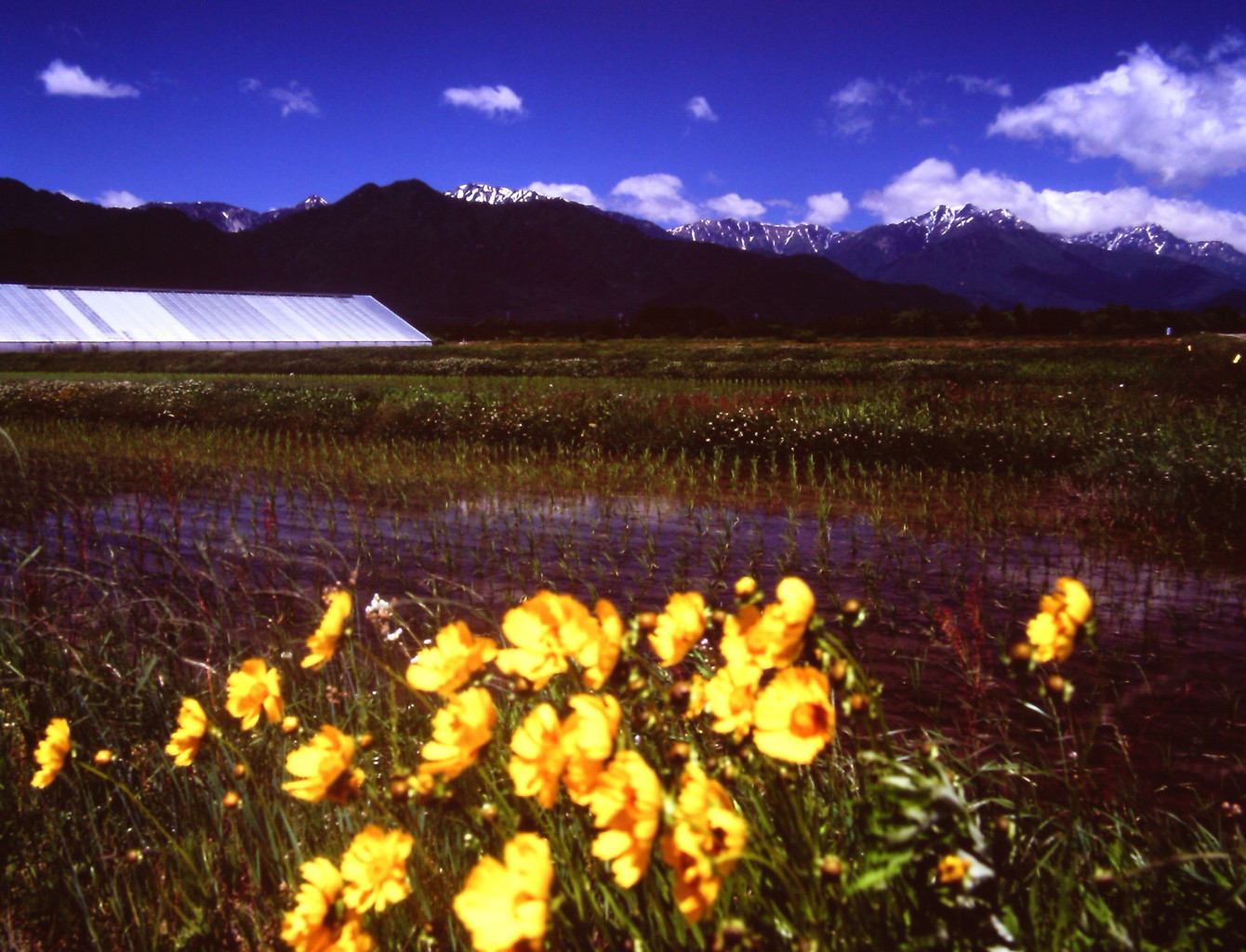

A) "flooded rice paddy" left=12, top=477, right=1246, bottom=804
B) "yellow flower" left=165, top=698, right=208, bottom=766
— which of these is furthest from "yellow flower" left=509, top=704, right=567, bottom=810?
"flooded rice paddy" left=12, top=477, right=1246, bottom=804

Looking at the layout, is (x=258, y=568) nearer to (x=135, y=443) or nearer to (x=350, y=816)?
(x=350, y=816)

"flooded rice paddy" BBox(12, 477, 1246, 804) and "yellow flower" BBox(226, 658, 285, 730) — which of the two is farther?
"flooded rice paddy" BBox(12, 477, 1246, 804)

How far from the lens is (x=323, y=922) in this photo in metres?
1.14

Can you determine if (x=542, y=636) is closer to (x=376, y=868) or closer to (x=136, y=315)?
(x=376, y=868)

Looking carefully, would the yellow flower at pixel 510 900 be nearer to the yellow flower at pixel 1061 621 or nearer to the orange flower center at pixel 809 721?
the orange flower center at pixel 809 721

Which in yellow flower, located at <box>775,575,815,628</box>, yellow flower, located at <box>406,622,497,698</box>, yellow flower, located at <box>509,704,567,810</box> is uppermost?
yellow flower, located at <box>775,575,815,628</box>

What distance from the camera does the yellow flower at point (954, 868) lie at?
1026 mm

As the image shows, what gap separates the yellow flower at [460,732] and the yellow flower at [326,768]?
5.4 inches

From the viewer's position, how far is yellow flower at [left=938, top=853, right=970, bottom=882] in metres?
1.03

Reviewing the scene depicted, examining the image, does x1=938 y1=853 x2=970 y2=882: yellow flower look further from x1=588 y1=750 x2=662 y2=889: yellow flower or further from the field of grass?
x1=588 y1=750 x2=662 y2=889: yellow flower

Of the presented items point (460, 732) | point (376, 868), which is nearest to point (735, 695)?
point (460, 732)

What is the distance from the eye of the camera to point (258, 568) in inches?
222

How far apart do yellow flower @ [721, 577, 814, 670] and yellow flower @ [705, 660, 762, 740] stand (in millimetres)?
14

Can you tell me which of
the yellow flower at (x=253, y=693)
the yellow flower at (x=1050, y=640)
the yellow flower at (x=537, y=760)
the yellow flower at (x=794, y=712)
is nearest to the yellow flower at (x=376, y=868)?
the yellow flower at (x=537, y=760)
